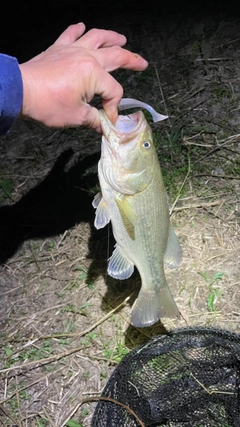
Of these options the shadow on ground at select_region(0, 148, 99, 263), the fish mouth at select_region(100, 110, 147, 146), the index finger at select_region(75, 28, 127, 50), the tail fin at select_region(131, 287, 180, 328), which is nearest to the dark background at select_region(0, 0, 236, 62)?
the shadow on ground at select_region(0, 148, 99, 263)

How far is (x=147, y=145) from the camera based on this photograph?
2049 mm

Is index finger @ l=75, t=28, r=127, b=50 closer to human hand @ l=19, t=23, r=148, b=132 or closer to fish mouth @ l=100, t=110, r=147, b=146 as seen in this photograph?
human hand @ l=19, t=23, r=148, b=132

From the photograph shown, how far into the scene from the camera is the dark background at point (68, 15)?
3816 mm

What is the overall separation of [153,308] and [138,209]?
1.37 feet

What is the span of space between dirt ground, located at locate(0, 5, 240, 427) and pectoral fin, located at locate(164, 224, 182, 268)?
15.3 inches

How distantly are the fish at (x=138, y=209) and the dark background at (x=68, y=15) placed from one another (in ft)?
6.18

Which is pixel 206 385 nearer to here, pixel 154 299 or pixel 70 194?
pixel 154 299

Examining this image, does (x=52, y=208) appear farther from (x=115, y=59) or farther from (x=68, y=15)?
(x=68, y=15)

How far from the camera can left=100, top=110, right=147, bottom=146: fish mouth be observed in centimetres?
202

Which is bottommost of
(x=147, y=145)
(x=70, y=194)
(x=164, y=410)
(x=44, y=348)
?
(x=164, y=410)

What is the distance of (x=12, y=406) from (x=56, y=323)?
44 cm

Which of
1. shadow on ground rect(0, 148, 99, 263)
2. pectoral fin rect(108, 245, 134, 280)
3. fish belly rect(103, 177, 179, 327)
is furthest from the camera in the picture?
shadow on ground rect(0, 148, 99, 263)

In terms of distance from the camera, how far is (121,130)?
80.2 inches

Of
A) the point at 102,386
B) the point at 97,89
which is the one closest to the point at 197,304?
the point at 102,386
